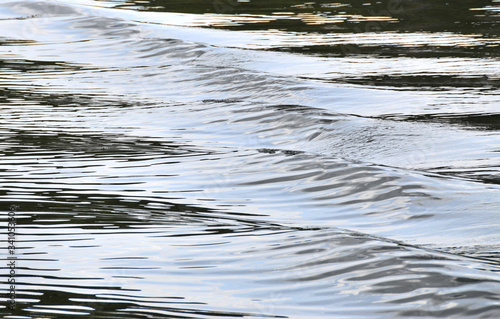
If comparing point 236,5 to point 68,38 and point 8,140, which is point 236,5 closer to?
point 68,38

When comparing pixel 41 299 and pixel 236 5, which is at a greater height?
Result: pixel 236 5

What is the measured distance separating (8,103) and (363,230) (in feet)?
9.50

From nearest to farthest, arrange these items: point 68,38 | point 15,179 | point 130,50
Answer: point 15,179, point 130,50, point 68,38

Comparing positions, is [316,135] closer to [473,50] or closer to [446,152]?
[446,152]

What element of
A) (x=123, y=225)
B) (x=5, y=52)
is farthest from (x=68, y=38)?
(x=123, y=225)

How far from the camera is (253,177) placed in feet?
11.4

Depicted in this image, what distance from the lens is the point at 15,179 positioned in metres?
3.34

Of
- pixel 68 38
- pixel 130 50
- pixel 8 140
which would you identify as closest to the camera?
pixel 8 140

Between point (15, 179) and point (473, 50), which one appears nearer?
point (15, 179)

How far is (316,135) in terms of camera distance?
4.23m

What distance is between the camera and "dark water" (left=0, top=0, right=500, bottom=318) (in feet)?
7.31

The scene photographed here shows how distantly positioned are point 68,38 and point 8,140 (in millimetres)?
3959

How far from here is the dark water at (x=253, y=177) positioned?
2229mm

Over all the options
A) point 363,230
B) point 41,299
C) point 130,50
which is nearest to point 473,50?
point 130,50
